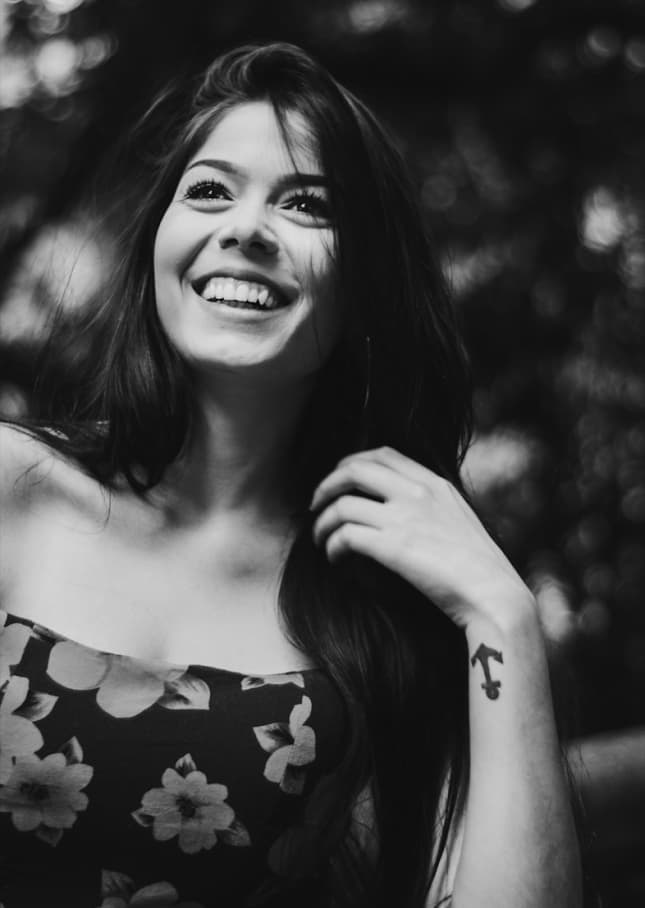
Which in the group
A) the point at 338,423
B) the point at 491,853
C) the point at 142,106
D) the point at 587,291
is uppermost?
the point at 142,106

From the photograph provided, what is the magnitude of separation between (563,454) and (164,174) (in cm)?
177

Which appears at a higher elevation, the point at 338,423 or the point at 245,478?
the point at 338,423

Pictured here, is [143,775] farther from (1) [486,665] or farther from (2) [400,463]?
(2) [400,463]

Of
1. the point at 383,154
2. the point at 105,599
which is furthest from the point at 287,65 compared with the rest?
the point at 105,599

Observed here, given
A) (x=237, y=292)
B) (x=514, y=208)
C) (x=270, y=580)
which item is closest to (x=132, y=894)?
(x=270, y=580)

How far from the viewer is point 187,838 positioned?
1541 mm

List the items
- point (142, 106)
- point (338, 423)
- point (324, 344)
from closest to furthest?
point (324, 344) < point (338, 423) < point (142, 106)

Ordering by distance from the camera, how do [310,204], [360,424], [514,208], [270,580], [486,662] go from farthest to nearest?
[514,208] < [360,424] < [270,580] < [310,204] < [486,662]

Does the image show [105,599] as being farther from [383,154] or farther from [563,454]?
[563,454]

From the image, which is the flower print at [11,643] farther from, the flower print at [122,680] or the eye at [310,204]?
the eye at [310,204]

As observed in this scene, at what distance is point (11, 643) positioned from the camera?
4.97 feet

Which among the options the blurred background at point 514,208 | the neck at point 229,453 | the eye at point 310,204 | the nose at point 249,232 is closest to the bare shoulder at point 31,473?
the neck at point 229,453

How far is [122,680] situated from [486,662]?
51cm

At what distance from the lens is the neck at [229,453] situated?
177 centimetres
